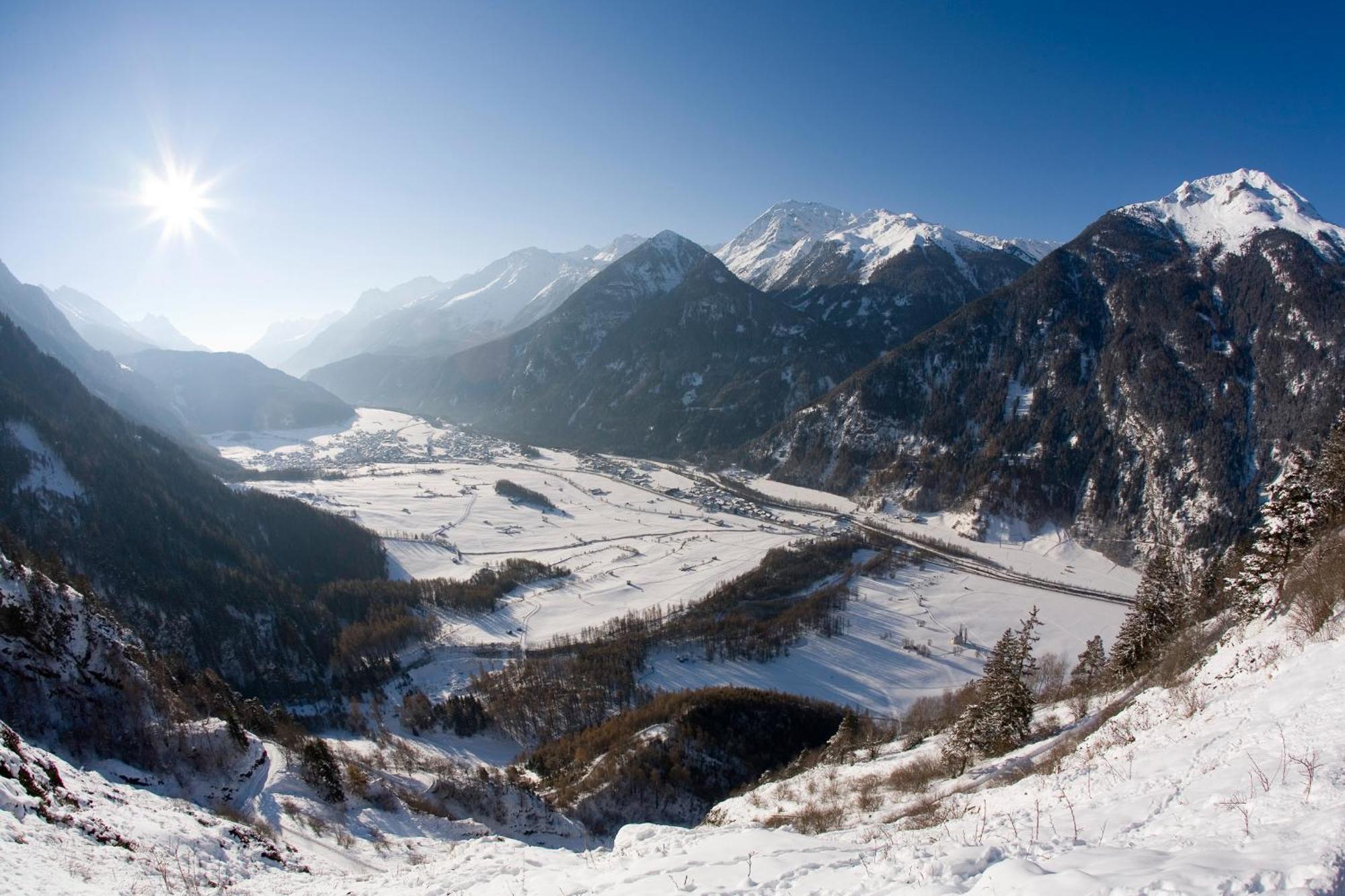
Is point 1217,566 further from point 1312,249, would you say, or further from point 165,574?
point 1312,249

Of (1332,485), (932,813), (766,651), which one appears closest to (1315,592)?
(932,813)

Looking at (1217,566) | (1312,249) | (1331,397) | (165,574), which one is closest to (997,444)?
(1331,397)

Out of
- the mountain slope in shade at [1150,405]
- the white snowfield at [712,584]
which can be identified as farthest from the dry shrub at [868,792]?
the mountain slope in shade at [1150,405]

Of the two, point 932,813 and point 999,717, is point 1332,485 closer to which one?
point 999,717

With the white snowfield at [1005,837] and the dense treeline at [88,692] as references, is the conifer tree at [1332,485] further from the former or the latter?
the dense treeline at [88,692]

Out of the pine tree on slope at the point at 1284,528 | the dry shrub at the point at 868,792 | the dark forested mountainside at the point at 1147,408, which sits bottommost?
the dry shrub at the point at 868,792

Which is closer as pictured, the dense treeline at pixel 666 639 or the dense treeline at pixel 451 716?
the dense treeline at pixel 451 716

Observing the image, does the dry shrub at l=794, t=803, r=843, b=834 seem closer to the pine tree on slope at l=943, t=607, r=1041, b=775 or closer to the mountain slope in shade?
the pine tree on slope at l=943, t=607, r=1041, b=775
